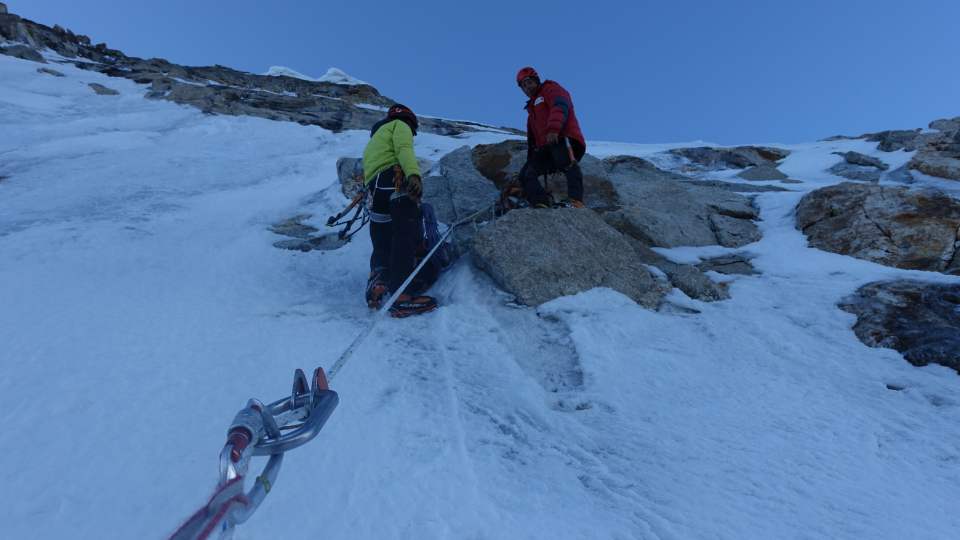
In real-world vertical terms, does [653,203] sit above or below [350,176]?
above

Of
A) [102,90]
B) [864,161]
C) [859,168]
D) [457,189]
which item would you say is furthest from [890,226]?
[102,90]

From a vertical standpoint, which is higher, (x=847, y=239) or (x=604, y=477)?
(x=847, y=239)

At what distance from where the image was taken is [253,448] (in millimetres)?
1334

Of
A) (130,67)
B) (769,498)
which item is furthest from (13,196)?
(130,67)

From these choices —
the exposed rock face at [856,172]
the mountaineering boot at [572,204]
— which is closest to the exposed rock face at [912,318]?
the mountaineering boot at [572,204]

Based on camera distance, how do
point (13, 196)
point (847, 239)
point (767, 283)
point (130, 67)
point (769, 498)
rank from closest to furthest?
1. point (769, 498)
2. point (767, 283)
3. point (847, 239)
4. point (13, 196)
5. point (130, 67)

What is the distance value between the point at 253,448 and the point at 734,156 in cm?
1673

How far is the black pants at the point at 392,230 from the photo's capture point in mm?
4652

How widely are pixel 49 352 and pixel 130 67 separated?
2815 centimetres

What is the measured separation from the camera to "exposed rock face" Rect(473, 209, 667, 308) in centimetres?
426

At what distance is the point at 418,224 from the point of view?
4.87 metres

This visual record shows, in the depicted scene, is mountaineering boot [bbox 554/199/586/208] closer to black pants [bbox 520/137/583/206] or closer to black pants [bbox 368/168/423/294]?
black pants [bbox 520/137/583/206]

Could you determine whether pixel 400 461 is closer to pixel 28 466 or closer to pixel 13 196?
pixel 28 466

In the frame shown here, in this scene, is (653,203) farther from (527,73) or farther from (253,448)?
(253,448)
